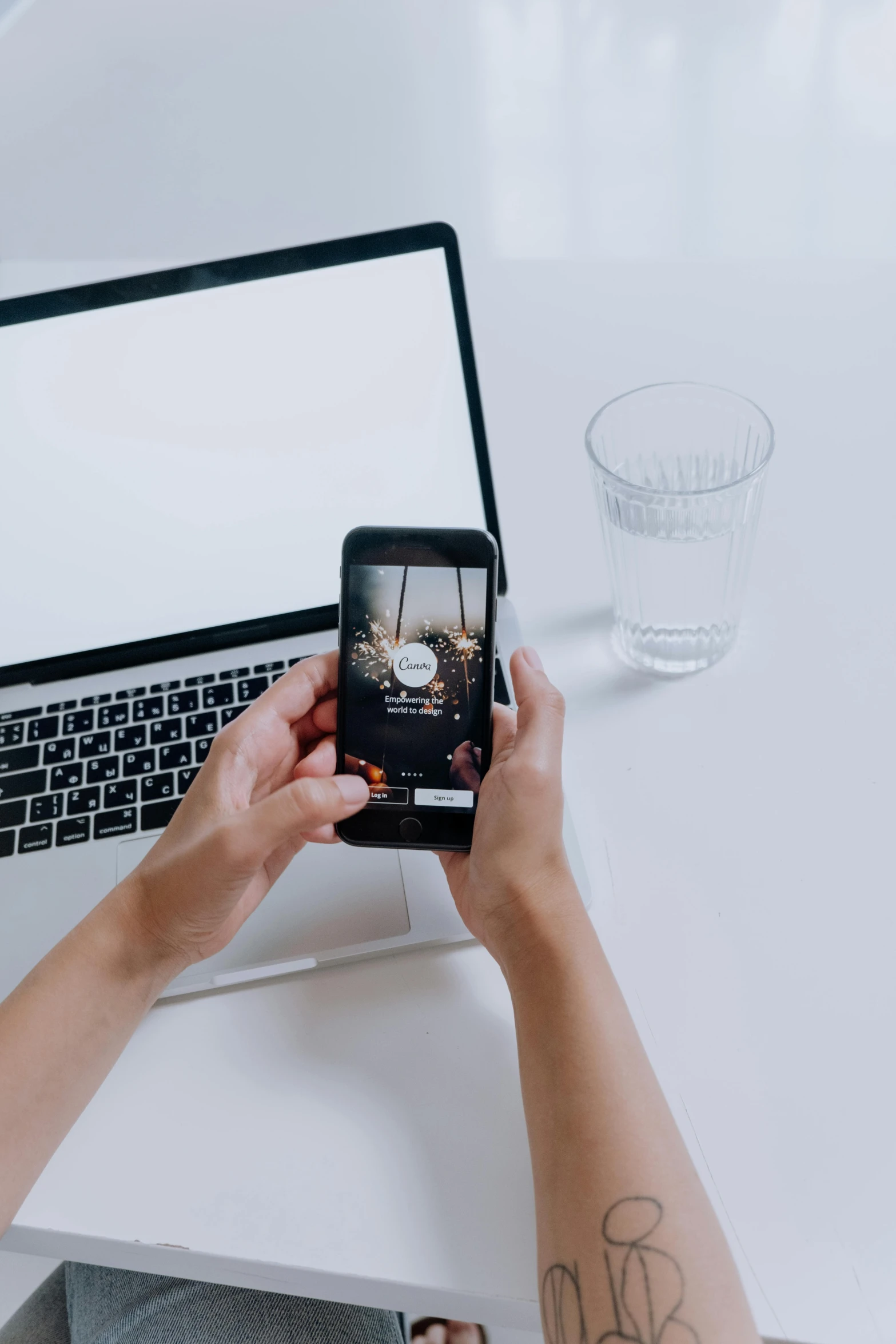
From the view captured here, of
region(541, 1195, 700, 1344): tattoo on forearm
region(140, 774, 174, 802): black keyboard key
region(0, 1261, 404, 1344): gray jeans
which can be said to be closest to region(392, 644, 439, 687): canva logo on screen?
region(140, 774, 174, 802): black keyboard key

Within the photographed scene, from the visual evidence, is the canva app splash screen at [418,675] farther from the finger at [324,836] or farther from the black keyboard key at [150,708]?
the black keyboard key at [150,708]

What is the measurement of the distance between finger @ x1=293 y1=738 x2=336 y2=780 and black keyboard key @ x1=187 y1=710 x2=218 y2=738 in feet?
0.37

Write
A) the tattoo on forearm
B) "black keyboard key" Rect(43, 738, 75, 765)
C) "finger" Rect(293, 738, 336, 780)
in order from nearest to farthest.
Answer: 1. the tattoo on forearm
2. "finger" Rect(293, 738, 336, 780)
3. "black keyboard key" Rect(43, 738, 75, 765)

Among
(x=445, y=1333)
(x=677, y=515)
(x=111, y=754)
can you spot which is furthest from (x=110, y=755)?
(x=445, y=1333)

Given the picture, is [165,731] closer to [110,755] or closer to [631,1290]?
[110,755]

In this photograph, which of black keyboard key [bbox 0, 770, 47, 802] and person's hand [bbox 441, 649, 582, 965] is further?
black keyboard key [bbox 0, 770, 47, 802]

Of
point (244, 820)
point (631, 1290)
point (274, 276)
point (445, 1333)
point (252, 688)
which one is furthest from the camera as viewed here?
point (445, 1333)

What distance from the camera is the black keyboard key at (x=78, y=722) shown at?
0.72 m

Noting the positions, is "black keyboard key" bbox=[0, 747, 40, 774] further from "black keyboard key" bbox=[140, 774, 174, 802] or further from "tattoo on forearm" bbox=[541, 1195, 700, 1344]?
"tattoo on forearm" bbox=[541, 1195, 700, 1344]

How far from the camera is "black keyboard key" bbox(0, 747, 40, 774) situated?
27.9 inches

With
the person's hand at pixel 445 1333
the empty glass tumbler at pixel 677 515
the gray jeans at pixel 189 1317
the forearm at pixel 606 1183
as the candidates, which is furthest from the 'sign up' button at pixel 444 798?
the person's hand at pixel 445 1333

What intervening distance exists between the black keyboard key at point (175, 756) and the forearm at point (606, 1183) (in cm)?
32

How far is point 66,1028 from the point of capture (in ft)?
1.74

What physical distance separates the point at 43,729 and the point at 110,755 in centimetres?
6
